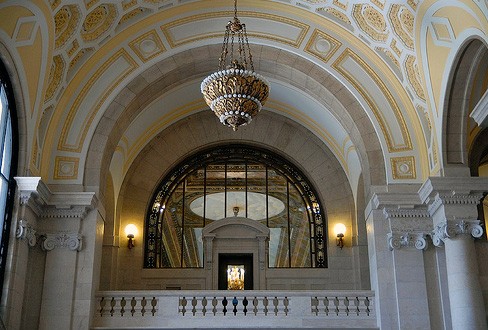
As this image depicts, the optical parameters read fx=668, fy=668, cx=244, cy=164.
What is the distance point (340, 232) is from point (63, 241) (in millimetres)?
5965

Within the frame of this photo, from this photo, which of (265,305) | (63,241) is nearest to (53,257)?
(63,241)

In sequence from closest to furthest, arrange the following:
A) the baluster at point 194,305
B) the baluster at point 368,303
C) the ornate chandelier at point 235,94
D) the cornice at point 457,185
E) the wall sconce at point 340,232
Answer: the ornate chandelier at point 235,94 < the cornice at point 457,185 < the baluster at point 194,305 < the baluster at point 368,303 < the wall sconce at point 340,232

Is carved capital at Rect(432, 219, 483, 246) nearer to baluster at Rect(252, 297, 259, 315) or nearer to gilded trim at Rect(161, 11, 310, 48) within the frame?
baluster at Rect(252, 297, 259, 315)

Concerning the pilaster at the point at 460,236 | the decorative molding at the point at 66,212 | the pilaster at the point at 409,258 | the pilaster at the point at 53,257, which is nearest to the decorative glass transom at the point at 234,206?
the pilaster at the point at 53,257

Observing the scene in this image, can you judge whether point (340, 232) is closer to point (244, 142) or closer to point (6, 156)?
point (244, 142)

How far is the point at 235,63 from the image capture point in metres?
9.34

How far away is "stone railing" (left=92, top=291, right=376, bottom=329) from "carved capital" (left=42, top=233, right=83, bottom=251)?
0.96 metres

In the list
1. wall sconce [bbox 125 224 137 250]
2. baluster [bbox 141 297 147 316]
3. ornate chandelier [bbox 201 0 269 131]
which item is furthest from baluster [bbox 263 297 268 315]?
wall sconce [bbox 125 224 137 250]

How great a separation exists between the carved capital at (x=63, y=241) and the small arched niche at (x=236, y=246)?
12.0 ft

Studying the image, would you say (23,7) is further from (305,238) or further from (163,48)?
(305,238)

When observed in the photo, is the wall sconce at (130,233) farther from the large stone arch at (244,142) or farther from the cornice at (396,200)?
the cornice at (396,200)

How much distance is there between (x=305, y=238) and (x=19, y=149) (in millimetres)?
6603

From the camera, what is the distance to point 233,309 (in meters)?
11.2

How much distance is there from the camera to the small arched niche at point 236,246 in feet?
46.3
